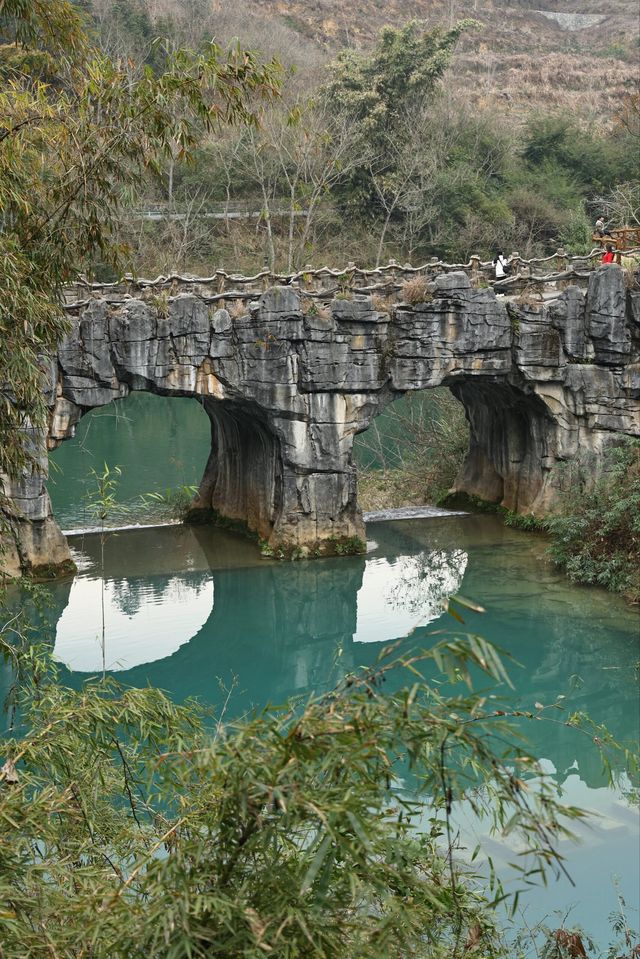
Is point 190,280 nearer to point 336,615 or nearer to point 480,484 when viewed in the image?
point 336,615

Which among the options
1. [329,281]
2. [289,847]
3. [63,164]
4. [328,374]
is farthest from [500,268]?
[289,847]

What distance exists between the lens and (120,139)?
6078mm

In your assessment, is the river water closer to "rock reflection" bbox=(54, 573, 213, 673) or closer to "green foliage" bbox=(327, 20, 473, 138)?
"rock reflection" bbox=(54, 573, 213, 673)

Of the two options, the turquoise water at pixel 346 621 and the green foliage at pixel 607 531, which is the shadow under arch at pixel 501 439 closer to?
the turquoise water at pixel 346 621

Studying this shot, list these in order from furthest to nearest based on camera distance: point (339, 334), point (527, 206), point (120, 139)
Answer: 1. point (527, 206)
2. point (339, 334)
3. point (120, 139)

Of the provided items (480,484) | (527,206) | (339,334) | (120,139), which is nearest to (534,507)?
(480,484)

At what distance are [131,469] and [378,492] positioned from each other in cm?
554

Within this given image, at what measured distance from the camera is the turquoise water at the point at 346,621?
35.6ft

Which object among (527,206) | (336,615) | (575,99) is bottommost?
(336,615)

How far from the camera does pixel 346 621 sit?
555 inches

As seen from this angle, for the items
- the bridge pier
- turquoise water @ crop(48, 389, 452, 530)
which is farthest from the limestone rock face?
turquoise water @ crop(48, 389, 452, 530)

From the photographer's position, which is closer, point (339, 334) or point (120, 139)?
point (120, 139)

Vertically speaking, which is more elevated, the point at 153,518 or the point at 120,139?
the point at 120,139

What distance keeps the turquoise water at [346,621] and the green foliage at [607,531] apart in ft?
0.95
